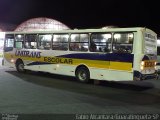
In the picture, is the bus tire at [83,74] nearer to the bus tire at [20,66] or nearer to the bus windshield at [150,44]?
the bus windshield at [150,44]

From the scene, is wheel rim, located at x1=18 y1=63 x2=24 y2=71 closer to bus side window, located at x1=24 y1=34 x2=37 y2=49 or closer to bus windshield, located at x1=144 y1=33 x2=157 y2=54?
bus side window, located at x1=24 y1=34 x2=37 y2=49

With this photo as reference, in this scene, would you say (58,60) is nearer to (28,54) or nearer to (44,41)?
(44,41)

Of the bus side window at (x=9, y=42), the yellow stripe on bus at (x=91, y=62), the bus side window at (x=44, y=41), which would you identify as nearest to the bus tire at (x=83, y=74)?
the yellow stripe on bus at (x=91, y=62)

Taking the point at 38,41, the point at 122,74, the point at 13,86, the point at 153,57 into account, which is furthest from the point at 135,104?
the point at 38,41

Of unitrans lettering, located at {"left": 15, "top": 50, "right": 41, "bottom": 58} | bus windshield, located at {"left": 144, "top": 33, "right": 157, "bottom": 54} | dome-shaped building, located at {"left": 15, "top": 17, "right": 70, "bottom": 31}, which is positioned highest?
dome-shaped building, located at {"left": 15, "top": 17, "right": 70, "bottom": 31}

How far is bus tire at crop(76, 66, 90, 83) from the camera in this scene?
Result: 15477 millimetres

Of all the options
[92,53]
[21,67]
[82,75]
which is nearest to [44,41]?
[21,67]

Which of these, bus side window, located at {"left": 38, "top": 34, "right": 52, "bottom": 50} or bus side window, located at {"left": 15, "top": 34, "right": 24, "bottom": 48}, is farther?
bus side window, located at {"left": 15, "top": 34, "right": 24, "bottom": 48}

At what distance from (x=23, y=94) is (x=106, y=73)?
4.48 m

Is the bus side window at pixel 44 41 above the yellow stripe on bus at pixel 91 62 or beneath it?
above

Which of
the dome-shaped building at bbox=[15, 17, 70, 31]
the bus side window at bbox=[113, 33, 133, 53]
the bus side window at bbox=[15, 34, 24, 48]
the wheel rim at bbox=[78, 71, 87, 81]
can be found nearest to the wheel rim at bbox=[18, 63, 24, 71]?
the bus side window at bbox=[15, 34, 24, 48]

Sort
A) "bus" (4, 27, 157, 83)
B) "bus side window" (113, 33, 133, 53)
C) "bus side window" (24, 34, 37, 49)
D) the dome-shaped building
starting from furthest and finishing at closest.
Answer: the dome-shaped building, "bus side window" (24, 34, 37, 49), "bus side window" (113, 33, 133, 53), "bus" (4, 27, 157, 83)

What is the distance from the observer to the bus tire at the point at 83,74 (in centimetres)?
1548

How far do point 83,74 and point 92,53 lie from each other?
1215 mm
